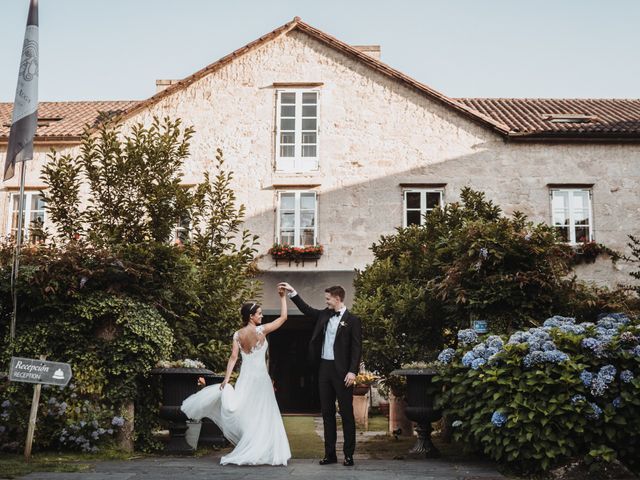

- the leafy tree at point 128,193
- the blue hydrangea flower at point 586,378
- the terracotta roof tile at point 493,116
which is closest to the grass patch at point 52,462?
the leafy tree at point 128,193

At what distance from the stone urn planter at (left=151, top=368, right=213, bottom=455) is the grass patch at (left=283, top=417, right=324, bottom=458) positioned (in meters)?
1.52

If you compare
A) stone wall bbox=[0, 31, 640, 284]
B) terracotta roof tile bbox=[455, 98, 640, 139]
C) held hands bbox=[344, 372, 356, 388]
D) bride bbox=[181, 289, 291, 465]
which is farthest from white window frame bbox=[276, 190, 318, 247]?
held hands bbox=[344, 372, 356, 388]

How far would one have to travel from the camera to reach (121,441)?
959cm

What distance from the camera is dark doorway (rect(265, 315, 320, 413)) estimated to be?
78.2ft

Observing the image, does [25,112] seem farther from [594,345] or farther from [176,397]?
[594,345]

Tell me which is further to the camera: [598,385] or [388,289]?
[388,289]

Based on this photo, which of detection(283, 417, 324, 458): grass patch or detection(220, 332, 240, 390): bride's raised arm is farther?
detection(283, 417, 324, 458): grass patch

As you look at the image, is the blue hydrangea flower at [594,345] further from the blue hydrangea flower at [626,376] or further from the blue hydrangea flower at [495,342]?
the blue hydrangea flower at [495,342]

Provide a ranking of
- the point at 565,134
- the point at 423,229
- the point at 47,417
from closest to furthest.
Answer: the point at 47,417 < the point at 423,229 < the point at 565,134

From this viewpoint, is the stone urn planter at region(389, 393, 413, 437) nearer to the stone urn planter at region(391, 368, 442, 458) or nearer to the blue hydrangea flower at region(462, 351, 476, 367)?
the stone urn planter at region(391, 368, 442, 458)

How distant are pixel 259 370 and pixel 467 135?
1410 cm

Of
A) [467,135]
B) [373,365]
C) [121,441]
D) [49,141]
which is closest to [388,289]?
[373,365]

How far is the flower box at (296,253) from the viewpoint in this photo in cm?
2091

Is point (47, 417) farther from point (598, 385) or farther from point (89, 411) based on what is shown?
point (598, 385)
